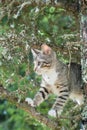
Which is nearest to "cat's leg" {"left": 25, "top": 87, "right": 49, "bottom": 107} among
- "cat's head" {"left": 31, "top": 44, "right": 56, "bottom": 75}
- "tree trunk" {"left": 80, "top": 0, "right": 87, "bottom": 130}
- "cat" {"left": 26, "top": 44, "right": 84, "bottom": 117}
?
"cat" {"left": 26, "top": 44, "right": 84, "bottom": 117}

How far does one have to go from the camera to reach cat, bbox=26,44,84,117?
3975 millimetres

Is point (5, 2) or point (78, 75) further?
point (78, 75)

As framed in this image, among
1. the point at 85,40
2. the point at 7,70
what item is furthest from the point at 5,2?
the point at 85,40

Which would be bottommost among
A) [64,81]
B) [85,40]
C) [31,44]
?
[64,81]

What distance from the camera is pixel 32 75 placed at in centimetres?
412

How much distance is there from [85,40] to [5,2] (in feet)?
2.60

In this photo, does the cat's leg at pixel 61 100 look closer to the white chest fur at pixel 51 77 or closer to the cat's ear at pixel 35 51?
the white chest fur at pixel 51 77

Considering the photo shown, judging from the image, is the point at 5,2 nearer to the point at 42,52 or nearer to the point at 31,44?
the point at 31,44

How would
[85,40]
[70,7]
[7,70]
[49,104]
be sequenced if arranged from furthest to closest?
[49,104]
[7,70]
[70,7]
[85,40]

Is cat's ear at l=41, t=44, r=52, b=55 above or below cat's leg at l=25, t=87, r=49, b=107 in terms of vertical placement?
above

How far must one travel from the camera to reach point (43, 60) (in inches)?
164

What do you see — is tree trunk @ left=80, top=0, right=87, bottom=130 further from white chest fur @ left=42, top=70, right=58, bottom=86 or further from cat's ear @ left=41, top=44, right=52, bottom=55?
white chest fur @ left=42, top=70, right=58, bottom=86

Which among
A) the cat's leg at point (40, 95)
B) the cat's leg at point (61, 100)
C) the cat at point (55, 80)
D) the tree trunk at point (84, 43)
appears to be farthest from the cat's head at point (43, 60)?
the tree trunk at point (84, 43)

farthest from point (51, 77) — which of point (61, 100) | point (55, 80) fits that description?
point (61, 100)
